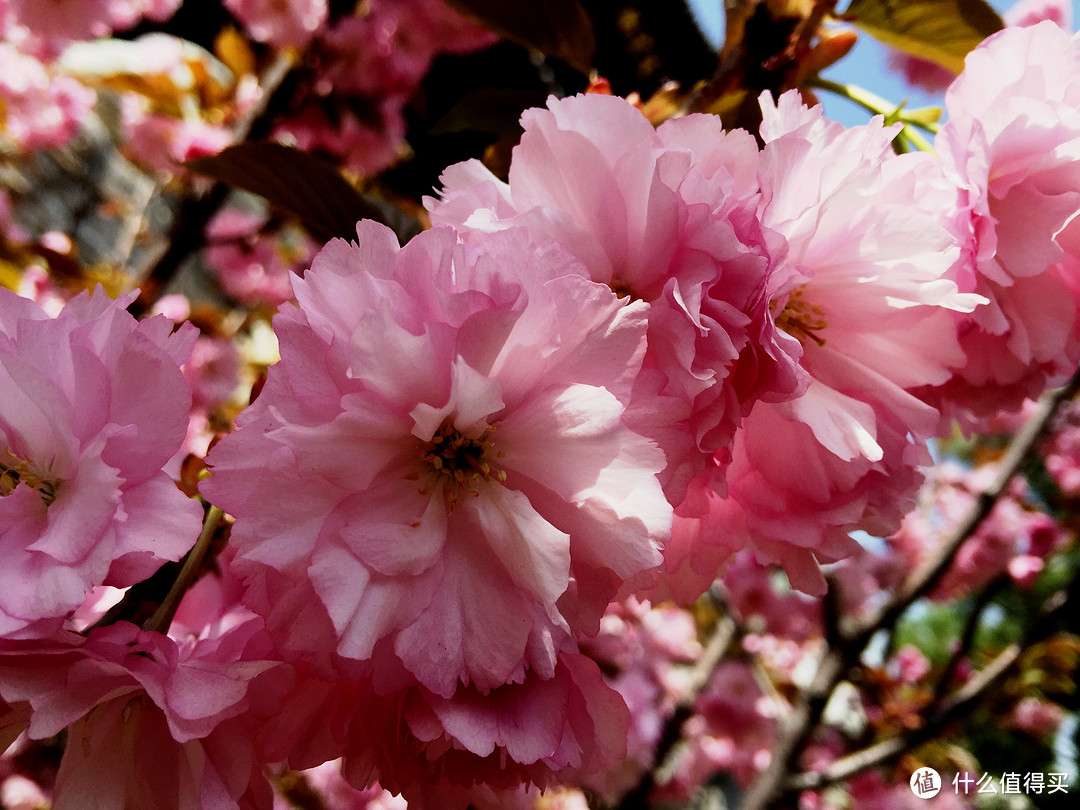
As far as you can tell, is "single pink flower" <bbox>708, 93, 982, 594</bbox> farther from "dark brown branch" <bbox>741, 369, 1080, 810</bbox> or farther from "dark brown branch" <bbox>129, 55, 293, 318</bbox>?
"dark brown branch" <bbox>741, 369, 1080, 810</bbox>

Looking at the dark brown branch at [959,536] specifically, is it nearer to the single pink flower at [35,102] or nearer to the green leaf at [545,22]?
the green leaf at [545,22]

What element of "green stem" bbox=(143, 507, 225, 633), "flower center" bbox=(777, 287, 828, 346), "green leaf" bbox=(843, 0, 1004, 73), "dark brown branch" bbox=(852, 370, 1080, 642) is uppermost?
"green leaf" bbox=(843, 0, 1004, 73)

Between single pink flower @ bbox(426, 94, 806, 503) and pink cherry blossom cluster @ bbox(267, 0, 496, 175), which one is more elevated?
single pink flower @ bbox(426, 94, 806, 503)

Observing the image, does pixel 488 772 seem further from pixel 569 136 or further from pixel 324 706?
pixel 569 136

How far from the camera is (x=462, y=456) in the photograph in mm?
336

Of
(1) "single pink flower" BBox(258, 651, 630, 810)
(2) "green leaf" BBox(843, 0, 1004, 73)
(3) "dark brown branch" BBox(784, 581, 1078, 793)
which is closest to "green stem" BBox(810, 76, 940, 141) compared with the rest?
(2) "green leaf" BBox(843, 0, 1004, 73)

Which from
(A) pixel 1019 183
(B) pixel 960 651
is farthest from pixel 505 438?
(B) pixel 960 651

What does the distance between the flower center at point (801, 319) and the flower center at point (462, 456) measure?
0.20 m

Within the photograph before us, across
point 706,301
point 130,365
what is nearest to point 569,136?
point 706,301

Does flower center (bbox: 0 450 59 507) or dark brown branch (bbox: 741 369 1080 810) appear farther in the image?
dark brown branch (bbox: 741 369 1080 810)

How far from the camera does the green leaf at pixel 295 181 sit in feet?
1.59

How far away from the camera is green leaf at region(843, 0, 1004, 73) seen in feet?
1.80

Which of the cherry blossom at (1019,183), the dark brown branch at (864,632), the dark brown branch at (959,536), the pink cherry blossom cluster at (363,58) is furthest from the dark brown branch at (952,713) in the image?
the pink cherry blossom cluster at (363,58)

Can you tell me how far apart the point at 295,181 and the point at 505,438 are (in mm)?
285
